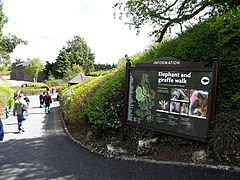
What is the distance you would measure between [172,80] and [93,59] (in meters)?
72.5

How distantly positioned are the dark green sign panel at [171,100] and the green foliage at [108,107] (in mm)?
440

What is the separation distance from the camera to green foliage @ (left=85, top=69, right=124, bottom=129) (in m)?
7.54

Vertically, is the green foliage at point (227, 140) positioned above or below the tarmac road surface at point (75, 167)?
above

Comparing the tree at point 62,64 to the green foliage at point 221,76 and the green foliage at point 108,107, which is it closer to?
the green foliage at point 108,107

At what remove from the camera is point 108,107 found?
7.72 metres

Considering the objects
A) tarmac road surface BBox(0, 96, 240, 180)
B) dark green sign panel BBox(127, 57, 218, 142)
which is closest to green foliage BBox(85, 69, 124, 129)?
dark green sign panel BBox(127, 57, 218, 142)

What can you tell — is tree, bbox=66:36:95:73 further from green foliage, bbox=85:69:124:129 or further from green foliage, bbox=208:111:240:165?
green foliage, bbox=208:111:240:165

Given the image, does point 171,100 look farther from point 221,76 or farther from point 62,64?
point 62,64

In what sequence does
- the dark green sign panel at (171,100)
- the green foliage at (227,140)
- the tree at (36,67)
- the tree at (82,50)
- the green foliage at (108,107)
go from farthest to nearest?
1. the tree at (82,50)
2. the tree at (36,67)
3. the green foliage at (108,107)
4. the dark green sign panel at (171,100)
5. the green foliage at (227,140)

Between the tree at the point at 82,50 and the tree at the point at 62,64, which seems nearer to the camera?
the tree at the point at 62,64

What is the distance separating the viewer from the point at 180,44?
7066 millimetres

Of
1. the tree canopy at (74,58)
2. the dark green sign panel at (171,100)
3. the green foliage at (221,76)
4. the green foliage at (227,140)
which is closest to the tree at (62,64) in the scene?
the tree canopy at (74,58)

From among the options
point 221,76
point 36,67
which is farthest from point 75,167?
point 36,67

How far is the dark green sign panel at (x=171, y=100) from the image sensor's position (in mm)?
5707
